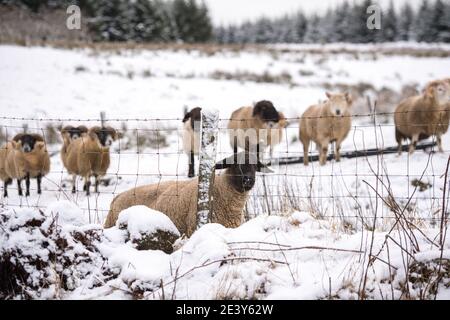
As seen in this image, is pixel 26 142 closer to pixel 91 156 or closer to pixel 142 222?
pixel 91 156

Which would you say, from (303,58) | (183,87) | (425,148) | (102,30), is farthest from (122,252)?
(102,30)

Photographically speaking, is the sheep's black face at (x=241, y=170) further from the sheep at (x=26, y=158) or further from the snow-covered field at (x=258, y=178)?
the sheep at (x=26, y=158)

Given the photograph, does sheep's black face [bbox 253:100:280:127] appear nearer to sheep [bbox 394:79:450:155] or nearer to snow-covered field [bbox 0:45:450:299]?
snow-covered field [bbox 0:45:450:299]

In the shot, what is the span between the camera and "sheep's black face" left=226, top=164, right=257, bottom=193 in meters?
4.74

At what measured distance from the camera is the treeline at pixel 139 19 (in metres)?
37.0

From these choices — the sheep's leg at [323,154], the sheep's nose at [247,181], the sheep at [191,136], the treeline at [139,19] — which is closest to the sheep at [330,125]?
the sheep's leg at [323,154]

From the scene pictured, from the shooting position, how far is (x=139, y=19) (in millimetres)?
42062

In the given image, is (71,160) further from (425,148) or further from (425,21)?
(425,21)

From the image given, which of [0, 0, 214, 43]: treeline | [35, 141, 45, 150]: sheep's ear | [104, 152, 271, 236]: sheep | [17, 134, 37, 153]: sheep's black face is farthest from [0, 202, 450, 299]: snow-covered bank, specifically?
[0, 0, 214, 43]: treeline

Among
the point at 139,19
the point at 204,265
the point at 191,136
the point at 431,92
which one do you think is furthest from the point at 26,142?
the point at 139,19

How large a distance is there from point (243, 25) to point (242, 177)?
88.3 metres

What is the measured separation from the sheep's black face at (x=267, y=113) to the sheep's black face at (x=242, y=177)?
5.01 m

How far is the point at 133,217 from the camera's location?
341cm

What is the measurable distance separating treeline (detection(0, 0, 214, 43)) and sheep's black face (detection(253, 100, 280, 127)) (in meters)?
29.9
